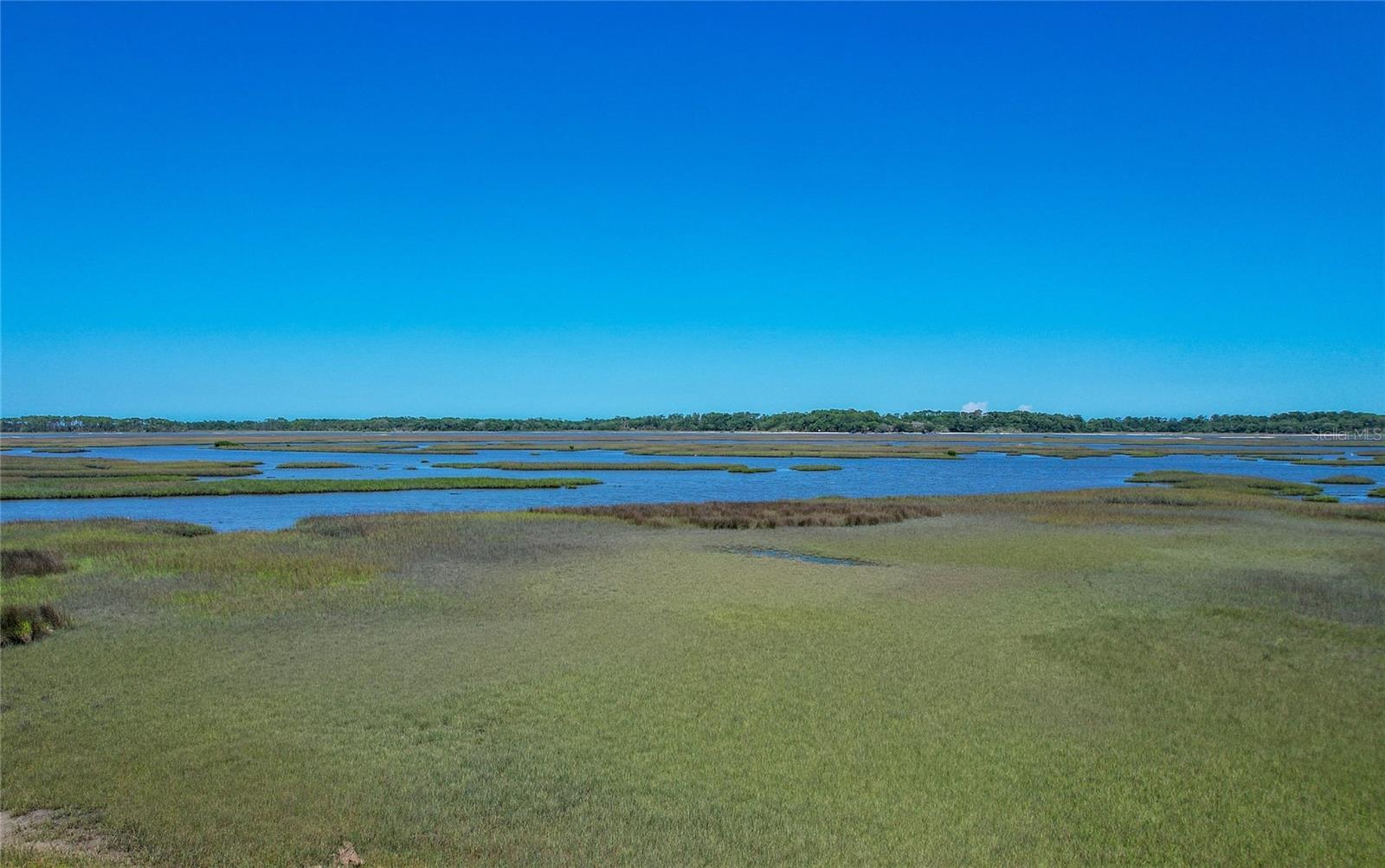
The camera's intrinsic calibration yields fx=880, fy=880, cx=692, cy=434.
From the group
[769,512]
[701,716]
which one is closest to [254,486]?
[769,512]

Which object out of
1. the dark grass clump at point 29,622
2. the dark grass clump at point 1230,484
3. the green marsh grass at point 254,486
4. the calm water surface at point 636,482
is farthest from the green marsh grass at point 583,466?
the dark grass clump at point 29,622

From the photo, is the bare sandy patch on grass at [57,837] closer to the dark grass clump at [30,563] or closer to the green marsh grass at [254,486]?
the dark grass clump at [30,563]

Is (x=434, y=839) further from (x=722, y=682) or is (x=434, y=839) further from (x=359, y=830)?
(x=722, y=682)

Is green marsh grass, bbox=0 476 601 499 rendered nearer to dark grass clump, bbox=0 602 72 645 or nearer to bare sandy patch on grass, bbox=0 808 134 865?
dark grass clump, bbox=0 602 72 645

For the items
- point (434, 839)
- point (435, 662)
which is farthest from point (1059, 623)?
point (434, 839)

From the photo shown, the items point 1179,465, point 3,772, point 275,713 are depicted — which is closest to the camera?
point 3,772

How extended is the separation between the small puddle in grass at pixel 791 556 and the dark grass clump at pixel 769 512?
4.63m

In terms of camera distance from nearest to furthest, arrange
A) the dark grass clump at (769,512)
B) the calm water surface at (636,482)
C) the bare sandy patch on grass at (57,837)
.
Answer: the bare sandy patch on grass at (57,837), the dark grass clump at (769,512), the calm water surface at (636,482)

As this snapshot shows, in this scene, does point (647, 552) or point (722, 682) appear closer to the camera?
point (722, 682)

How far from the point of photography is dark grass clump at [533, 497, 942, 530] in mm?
31312

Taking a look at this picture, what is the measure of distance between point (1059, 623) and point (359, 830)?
41.2ft

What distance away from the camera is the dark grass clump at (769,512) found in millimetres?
31312

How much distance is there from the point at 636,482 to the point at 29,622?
40.1m

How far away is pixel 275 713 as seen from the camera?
1097cm
